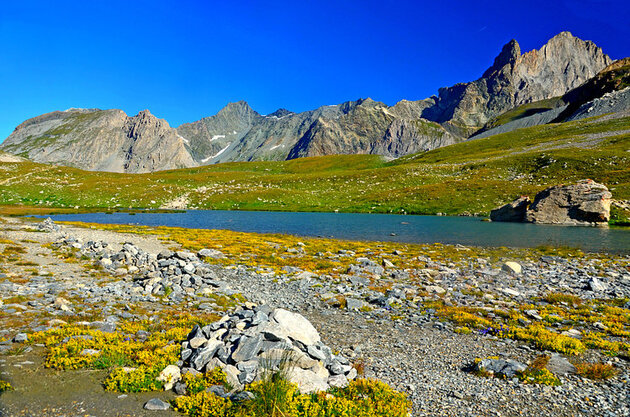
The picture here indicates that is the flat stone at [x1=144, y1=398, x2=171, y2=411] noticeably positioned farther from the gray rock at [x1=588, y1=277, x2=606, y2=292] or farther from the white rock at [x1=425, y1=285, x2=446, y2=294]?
the gray rock at [x1=588, y1=277, x2=606, y2=292]

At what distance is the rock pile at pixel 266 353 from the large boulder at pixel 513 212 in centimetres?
6528

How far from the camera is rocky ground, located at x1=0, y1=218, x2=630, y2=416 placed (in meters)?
7.84

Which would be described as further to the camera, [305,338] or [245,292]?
[245,292]

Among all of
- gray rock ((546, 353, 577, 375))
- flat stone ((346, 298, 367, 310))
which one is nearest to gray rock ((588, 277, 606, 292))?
gray rock ((546, 353, 577, 375))

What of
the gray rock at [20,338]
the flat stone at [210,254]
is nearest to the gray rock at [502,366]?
the gray rock at [20,338]

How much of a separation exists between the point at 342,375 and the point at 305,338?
1.72 m

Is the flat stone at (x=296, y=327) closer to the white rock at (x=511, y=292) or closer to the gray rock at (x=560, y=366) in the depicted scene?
the gray rock at (x=560, y=366)

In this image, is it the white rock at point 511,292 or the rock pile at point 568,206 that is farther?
the rock pile at point 568,206

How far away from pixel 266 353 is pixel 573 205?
67.3 metres

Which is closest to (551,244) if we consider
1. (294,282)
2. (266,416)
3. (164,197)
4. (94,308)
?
(294,282)

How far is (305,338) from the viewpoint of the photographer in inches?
384

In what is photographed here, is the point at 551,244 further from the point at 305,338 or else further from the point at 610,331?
the point at 305,338

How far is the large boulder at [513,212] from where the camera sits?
60812 mm

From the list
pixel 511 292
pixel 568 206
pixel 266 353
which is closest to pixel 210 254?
pixel 266 353
